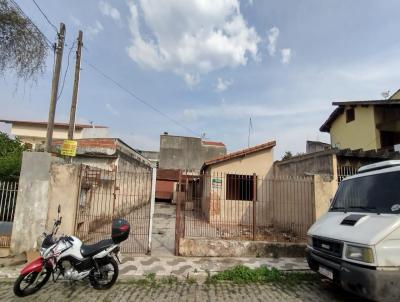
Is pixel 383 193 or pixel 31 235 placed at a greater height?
pixel 383 193

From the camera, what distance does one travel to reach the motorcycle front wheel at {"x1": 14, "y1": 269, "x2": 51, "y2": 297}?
16.7ft

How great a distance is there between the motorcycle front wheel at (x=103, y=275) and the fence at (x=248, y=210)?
97.8 inches

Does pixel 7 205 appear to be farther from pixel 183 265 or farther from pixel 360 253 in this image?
pixel 360 253

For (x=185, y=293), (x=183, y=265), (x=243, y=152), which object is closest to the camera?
(x=185, y=293)

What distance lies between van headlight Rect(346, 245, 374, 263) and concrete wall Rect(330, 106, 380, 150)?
576 inches

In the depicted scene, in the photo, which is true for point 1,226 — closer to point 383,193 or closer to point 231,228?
point 231,228

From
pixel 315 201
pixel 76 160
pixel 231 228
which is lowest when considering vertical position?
pixel 231 228

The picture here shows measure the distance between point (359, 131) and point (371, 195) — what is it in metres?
14.5

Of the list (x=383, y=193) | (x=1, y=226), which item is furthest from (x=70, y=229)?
(x=383, y=193)

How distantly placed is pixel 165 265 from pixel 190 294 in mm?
1714

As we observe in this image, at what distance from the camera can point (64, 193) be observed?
798cm

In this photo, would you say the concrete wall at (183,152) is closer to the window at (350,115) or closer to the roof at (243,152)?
the window at (350,115)

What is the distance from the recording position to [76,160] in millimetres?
13594

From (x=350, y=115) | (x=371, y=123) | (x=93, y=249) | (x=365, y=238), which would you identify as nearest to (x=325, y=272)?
(x=365, y=238)
